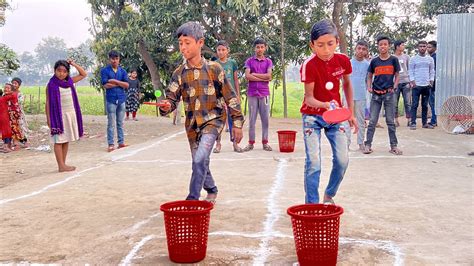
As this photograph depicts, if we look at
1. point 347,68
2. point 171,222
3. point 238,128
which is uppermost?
point 347,68

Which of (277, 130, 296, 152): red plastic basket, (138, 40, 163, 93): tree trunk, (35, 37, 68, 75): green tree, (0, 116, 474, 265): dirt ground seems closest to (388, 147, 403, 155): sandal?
(0, 116, 474, 265): dirt ground

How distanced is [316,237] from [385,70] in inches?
225

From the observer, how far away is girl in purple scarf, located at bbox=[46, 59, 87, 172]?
762 cm

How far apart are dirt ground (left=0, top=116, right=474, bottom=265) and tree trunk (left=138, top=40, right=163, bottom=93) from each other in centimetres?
1074

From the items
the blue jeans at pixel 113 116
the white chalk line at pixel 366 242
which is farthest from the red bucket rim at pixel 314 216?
the blue jeans at pixel 113 116

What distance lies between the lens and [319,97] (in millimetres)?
→ 4703

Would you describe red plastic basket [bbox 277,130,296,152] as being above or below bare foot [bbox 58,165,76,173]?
above

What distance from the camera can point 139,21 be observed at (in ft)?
59.8

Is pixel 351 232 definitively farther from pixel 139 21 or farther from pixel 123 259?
pixel 139 21

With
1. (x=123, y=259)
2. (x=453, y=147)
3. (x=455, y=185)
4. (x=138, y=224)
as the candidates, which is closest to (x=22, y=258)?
(x=123, y=259)

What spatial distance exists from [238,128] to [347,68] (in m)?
1.20

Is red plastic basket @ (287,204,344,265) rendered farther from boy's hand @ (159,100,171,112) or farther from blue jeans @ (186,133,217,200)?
boy's hand @ (159,100,171,112)

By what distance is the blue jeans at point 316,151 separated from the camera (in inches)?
181

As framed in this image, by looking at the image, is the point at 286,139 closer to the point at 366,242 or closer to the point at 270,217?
the point at 270,217
